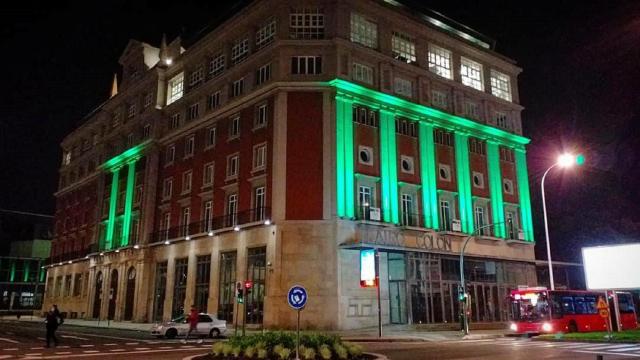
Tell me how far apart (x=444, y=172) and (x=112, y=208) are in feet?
111

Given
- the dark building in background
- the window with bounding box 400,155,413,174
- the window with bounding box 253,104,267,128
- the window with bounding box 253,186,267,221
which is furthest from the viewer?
the dark building in background

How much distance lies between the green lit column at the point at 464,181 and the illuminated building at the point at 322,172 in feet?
0.46

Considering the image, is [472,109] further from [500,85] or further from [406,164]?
[406,164]

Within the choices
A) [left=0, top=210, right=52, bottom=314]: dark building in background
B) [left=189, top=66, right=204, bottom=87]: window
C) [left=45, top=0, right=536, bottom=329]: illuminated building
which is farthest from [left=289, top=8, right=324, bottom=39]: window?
[left=0, top=210, right=52, bottom=314]: dark building in background

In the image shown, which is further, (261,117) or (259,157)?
(261,117)

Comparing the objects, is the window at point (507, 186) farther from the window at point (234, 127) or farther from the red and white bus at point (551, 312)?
the window at point (234, 127)

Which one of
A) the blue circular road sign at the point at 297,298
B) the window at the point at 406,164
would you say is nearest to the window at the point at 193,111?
the window at the point at 406,164

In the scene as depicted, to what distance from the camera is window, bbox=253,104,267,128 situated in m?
38.4

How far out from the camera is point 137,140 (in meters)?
52.5

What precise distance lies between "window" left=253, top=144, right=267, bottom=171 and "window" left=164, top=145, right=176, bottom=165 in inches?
485

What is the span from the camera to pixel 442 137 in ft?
141

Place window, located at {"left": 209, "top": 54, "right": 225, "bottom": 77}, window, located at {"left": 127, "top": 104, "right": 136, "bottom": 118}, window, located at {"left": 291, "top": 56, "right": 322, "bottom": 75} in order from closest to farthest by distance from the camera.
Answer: window, located at {"left": 291, "top": 56, "right": 322, "bottom": 75}
window, located at {"left": 209, "top": 54, "right": 225, "bottom": 77}
window, located at {"left": 127, "top": 104, "right": 136, "bottom": 118}

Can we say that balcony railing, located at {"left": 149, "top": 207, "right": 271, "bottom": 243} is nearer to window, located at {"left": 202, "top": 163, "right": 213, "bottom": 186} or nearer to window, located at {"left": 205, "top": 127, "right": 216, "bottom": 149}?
window, located at {"left": 202, "top": 163, "right": 213, "bottom": 186}

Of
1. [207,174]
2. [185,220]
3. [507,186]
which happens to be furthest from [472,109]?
[185,220]
